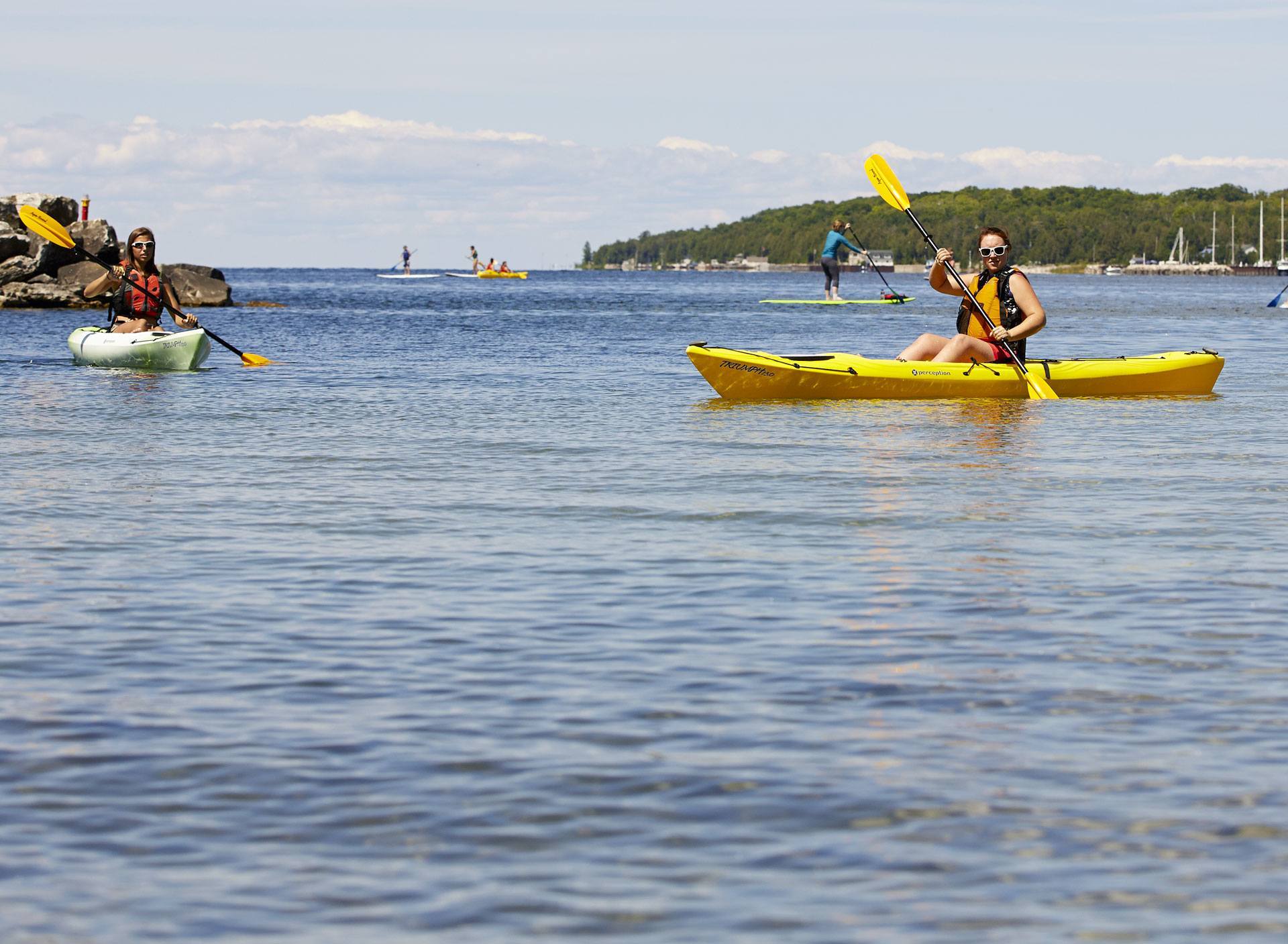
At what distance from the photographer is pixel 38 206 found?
5003 centimetres

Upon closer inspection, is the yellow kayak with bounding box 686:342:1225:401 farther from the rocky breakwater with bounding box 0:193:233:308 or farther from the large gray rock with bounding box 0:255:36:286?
the large gray rock with bounding box 0:255:36:286

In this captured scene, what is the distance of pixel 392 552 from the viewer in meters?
9.44

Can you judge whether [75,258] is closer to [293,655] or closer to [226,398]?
[226,398]

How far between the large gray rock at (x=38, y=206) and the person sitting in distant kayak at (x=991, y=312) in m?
37.4

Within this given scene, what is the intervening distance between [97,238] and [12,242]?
2.84 m

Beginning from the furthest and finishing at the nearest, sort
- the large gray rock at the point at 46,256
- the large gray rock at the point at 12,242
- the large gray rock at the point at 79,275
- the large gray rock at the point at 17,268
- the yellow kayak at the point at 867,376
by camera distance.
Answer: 1. the large gray rock at the point at 46,256
2. the large gray rock at the point at 79,275
3. the large gray rock at the point at 17,268
4. the large gray rock at the point at 12,242
5. the yellow kayak at the point at 867,376

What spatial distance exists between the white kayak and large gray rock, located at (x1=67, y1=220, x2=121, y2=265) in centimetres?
2727

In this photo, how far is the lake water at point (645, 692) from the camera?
14.4 feet

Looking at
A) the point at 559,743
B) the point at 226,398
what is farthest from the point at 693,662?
the point at 226,398

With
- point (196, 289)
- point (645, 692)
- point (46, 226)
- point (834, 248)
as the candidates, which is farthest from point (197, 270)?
point (645, 692)

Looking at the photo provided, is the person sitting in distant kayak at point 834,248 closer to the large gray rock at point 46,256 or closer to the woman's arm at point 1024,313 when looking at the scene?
the large gray rock at point 46,256

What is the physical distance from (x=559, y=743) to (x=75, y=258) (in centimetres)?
5016

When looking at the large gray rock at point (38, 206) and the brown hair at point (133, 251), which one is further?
the large gray rock at point (38, 206)

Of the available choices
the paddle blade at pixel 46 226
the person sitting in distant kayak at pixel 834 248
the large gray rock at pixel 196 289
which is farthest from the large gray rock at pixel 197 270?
the paddle blade at pixel 46 226
